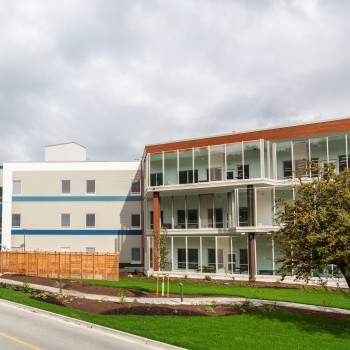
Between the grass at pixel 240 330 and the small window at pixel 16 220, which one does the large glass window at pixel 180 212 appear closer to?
the small window at pixel 16 220

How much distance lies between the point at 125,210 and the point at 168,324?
108 ft

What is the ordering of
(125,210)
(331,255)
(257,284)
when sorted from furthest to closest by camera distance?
1. (125,210)
2. (257,284)
3. (331,255)

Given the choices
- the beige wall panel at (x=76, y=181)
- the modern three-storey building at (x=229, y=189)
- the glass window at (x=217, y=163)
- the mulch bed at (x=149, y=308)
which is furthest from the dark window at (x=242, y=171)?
the beige wall panel at (x=76, y=181)

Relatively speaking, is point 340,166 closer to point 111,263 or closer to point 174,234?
point 174,234

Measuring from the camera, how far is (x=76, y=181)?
49.4 m

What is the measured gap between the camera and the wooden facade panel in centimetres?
3311

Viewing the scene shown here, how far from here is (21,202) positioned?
4959 centimetres

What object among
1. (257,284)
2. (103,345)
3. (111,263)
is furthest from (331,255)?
(111,263)

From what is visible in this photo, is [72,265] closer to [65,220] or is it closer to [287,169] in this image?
[65,220]

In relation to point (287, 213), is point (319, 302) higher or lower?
lower

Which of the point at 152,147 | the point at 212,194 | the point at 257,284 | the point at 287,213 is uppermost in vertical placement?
the point at 152,147

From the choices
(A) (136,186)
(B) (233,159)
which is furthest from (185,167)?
(A) (136,186)

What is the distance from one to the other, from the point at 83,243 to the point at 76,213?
3.47 metres

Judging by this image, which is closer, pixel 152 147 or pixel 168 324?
pixel 168 324
